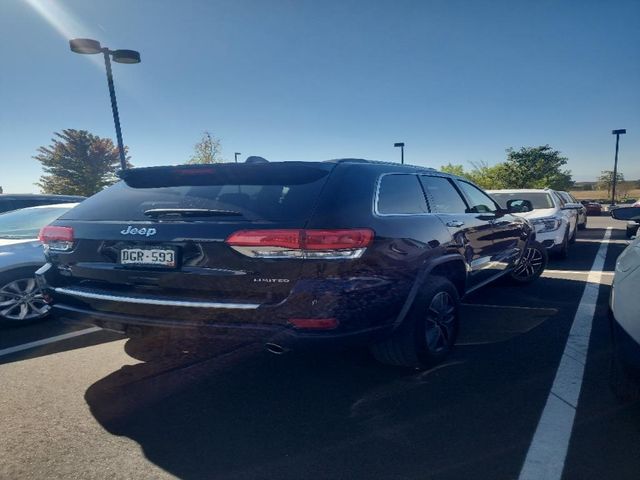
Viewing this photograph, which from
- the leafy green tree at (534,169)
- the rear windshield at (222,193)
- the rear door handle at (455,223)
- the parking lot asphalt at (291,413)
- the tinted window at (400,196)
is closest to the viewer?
the parking lot asphalt at (291,413)

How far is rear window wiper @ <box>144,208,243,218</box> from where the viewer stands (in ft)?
8.34

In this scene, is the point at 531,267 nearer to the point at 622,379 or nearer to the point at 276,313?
the point at 622,379

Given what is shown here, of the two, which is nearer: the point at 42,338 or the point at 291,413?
the point at 291,413

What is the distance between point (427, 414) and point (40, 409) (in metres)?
2.52

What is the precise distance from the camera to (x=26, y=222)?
5211 mm

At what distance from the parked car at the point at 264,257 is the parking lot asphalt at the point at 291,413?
33 centimetres

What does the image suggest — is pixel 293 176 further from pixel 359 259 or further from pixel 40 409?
pixel 40 409

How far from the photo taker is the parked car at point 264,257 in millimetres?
2381

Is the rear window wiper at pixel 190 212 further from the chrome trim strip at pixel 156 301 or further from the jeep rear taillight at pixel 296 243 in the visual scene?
the chrome trim strip at pixel 156 301

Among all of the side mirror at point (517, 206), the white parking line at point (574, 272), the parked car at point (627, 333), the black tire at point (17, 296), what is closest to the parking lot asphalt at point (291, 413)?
the parked car at point (627, 333)

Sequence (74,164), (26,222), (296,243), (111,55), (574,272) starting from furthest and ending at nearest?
(74,164) < (111,55) < (574,272) < (26,222) < (296,243)

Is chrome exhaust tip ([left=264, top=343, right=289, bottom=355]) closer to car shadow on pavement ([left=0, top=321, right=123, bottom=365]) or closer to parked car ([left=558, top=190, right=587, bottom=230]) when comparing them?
car shadow on pavement ([left=0, top=321, right=123, bottom=365])

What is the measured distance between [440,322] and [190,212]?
82.8 inches

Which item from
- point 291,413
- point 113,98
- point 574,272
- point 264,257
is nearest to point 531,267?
point 574,272
